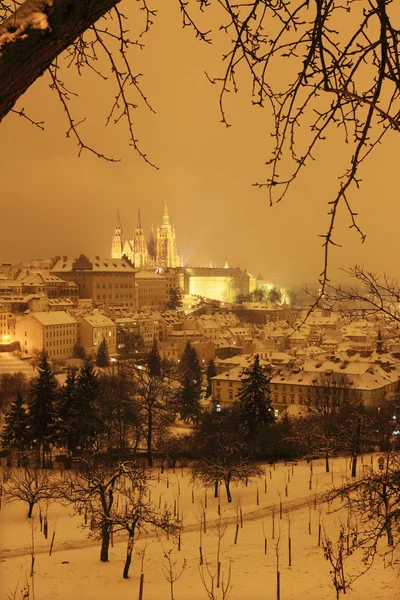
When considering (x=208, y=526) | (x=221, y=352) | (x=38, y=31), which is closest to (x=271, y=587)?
(x=208, y=526)

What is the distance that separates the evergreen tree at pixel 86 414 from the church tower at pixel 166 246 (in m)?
68.5

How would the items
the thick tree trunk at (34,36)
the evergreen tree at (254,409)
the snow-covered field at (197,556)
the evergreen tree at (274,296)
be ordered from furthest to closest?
the evergreen tree at (274,296)
the evergreen tree at (254,409)
the snow-covered field at (197,556)
the thick tree trunk at (34,36)

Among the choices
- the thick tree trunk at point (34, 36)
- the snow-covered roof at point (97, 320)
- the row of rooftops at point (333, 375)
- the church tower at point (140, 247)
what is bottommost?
the row of rooftops at point (333, 375)

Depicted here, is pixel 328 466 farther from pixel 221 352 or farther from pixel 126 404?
pixel 221 352

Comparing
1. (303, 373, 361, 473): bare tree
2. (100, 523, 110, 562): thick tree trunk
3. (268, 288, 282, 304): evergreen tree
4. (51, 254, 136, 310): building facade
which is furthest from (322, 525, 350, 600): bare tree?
(268, 288, 282, 304): evergreen tree

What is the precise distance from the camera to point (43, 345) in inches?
1330

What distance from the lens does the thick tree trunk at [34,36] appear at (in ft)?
3.96

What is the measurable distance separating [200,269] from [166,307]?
20.1m

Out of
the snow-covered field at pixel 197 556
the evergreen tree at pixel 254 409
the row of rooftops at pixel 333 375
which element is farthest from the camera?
the row of rooftops at pixel 333 375

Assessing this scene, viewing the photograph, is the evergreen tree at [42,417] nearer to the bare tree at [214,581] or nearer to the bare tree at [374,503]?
the bare tree at [214,581]

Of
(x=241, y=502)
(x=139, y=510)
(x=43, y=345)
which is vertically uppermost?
(x=43, y=345)

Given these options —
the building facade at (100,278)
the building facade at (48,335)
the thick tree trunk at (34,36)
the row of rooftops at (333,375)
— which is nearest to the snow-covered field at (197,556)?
the thick tree trunk at (34,36)

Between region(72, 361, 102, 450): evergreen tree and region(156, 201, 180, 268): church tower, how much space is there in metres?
68.5

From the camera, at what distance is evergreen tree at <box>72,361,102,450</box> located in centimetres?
1530
